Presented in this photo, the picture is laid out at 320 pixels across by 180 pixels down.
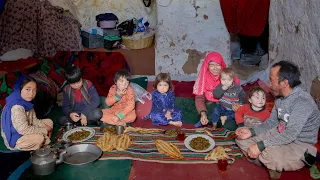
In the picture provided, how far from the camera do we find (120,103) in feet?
16.4

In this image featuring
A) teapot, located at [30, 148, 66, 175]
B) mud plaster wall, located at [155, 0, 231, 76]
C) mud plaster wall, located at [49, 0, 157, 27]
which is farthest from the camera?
mud plaster wall, located at [49, 0, 157, 27]

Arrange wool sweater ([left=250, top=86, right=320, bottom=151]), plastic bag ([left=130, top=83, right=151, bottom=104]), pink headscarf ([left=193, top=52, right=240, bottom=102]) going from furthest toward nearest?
plastic bag ([left=130, top=83, right=151, bottom=104]), pink headscarf ([left=193, top=52, right=240, bottom=102]), wool sweater ([left=250, top=86, right=320, bottom=151])

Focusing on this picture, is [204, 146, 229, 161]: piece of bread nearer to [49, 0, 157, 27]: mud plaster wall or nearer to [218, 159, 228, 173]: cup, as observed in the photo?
[218, 159, 228, 173]: cup

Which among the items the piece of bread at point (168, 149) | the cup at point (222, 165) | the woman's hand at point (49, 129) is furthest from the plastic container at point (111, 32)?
the cup at point (222, 165)

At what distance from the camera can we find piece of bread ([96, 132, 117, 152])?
13.5 ft

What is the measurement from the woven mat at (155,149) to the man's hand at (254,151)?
0.28 meters

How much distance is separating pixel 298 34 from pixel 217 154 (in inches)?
88.5

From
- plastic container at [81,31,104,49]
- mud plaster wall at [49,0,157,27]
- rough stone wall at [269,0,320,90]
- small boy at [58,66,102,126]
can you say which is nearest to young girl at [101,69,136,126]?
small boy at [58,66,102,126]

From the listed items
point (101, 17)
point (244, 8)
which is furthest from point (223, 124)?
point (101, 17)

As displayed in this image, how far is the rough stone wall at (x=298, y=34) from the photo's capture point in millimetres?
4414

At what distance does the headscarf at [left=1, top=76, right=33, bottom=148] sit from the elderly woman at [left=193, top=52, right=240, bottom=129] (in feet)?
7.69

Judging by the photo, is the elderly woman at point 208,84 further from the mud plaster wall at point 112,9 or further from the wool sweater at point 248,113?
the mud plaster wall at point 112,9

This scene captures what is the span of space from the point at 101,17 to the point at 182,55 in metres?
2.02

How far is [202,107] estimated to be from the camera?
491 cm
